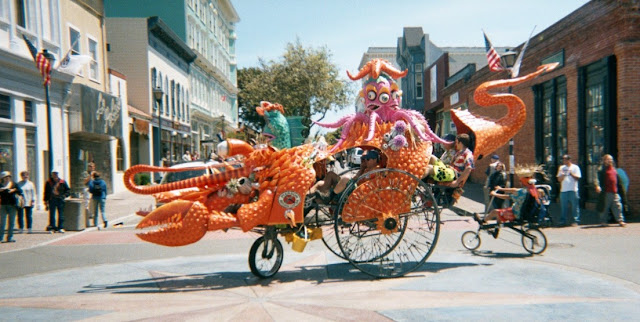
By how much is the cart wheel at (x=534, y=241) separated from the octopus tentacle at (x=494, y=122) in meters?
2.09

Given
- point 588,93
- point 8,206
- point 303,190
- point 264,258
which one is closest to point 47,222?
point 8,206

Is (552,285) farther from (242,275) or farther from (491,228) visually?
(242,275)

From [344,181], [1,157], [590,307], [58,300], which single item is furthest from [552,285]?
[1,157]

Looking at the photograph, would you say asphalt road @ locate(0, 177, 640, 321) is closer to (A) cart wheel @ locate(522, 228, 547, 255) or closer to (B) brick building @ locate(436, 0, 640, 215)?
(A) cart wheel @ locate(522, 228, 547, 255)

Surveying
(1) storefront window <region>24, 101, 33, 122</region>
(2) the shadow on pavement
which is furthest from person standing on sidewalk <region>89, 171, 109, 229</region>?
(2) the shadow on pavement

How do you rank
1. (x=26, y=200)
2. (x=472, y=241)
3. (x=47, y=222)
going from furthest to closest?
(x=47, y=222), (x=26, y=200), (x=472, y=241)

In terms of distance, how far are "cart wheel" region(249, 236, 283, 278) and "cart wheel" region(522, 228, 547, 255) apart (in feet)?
14.8

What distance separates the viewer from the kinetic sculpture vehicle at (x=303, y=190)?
6.36m

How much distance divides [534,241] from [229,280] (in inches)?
210

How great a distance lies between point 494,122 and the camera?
24.7 feet

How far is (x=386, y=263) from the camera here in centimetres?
758

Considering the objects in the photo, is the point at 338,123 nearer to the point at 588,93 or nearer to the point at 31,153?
the point at 588,93

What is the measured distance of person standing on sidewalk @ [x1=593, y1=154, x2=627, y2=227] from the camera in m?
11.4

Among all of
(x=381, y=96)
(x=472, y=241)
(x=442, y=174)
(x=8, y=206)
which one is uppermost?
(x=381, y=96)
